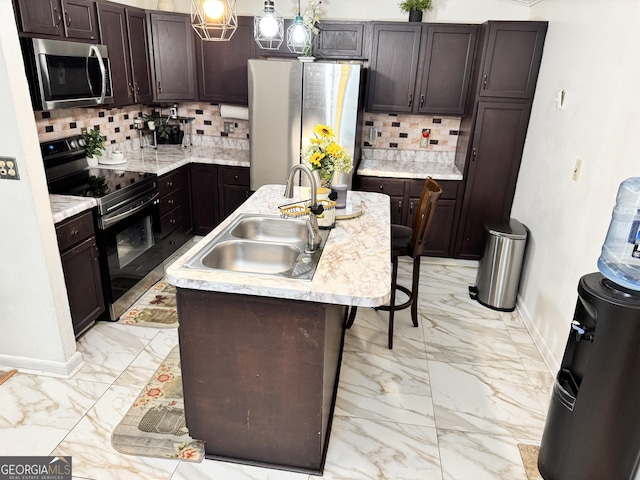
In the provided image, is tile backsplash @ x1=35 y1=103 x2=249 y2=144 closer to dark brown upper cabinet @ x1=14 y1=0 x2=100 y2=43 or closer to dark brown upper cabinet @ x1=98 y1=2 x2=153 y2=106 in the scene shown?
dark brown upper cabinet @ x1=98 y1=2 x2=153 y2=106

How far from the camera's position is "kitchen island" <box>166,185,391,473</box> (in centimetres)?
169

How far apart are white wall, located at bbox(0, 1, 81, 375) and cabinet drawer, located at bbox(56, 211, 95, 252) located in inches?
5.5

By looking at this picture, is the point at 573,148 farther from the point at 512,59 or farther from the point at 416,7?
the point at 416,7

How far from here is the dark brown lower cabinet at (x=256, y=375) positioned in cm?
176

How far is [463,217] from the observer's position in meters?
4.12

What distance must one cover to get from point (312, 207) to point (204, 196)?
8.88ft

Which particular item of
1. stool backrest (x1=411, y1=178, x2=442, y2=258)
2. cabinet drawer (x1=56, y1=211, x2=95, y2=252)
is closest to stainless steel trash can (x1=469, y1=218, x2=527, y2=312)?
stool backrest (x1=411, y1=178, x2=442, y2=258)

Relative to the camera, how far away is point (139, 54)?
387 cm

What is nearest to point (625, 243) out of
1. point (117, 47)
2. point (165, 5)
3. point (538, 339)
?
point (538, 339)

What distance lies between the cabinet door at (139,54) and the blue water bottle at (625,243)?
12.0ft

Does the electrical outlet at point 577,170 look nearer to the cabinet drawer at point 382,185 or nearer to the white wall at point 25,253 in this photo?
the cabinet drawer at point 382,185

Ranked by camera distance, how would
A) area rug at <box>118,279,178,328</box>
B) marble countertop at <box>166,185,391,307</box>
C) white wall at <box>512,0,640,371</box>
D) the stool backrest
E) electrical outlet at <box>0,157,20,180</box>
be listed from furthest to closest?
area rug at <box>118,279,178,328</box> < the stool backrest < white wall at <box>512,0,640,371</box> < electrical outlet at <box>0,157,20,180</box> < marble countertop at <box>166,185,391,307</box>

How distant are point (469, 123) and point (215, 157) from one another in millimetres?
2377

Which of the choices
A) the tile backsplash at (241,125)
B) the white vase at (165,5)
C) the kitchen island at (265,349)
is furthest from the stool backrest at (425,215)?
the white vase at (165,5)
